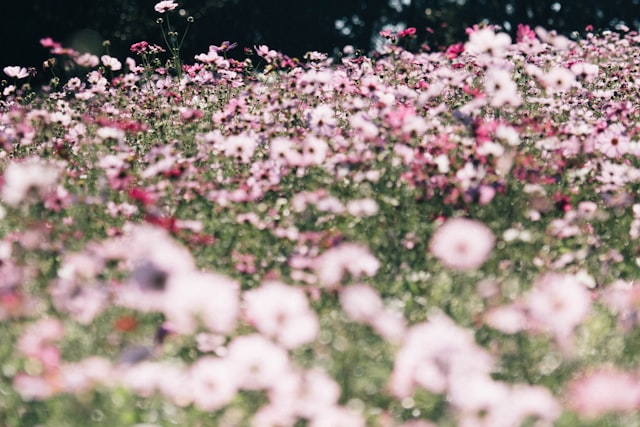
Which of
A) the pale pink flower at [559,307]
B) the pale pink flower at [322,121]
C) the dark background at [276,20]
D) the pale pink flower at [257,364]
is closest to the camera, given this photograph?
the pale pink flower at [257,364]

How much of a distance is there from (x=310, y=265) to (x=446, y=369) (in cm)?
95

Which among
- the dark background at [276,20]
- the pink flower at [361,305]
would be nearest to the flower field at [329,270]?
the pink flower at [361,305]

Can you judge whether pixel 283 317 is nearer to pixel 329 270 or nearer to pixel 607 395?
pixel 329 270

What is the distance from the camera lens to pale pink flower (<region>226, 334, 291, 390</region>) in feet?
5.53

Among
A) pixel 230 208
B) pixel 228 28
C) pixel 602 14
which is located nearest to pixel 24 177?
pixel 230 208

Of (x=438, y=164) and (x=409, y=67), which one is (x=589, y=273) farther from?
(x=409, y=67)

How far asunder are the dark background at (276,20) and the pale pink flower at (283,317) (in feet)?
31.1

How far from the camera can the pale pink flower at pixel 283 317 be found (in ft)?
5.72

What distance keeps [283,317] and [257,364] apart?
120 mm

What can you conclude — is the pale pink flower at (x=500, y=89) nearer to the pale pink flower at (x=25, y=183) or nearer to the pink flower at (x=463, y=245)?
the pink flower at (x=463, y=245)

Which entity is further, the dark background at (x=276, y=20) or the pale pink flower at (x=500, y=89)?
the dark background at (x=276, y=20)

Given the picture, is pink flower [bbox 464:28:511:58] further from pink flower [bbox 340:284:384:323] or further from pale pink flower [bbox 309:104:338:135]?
pink flower [bbox 340:284:384:323]

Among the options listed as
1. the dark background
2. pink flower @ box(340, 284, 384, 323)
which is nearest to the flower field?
pink flower @ box(340, 284, 384, 323)

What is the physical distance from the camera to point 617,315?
2.54 m
